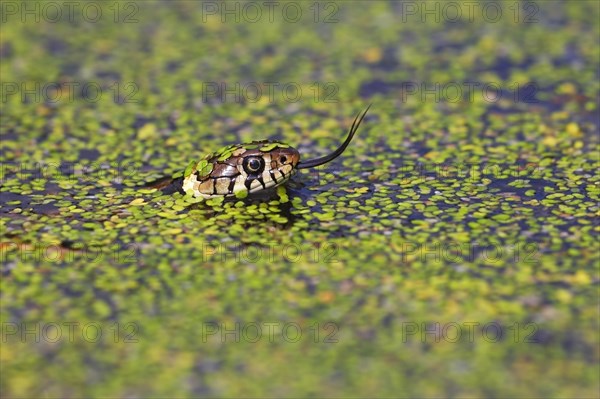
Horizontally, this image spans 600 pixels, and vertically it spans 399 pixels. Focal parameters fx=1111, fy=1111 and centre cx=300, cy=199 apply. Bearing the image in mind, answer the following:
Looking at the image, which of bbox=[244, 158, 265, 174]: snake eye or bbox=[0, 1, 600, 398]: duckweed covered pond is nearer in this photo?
bbox=[0, 1, 600, 398]: duckweed covered pond

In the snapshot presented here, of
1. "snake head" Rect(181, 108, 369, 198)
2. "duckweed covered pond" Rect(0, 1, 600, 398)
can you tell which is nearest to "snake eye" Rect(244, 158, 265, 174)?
"snake head" Rect(181, 108, 369, 198)

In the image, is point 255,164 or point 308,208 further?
A: point 308,208

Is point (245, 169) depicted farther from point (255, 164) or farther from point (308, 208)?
point (308, 208)

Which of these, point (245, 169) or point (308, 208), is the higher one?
point (245, 169)

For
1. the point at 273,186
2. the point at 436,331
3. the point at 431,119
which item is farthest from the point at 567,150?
the point at 436,331

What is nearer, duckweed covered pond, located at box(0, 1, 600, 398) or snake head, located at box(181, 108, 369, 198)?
duckweed covered pond, located at box(0, 1, 600, 398)

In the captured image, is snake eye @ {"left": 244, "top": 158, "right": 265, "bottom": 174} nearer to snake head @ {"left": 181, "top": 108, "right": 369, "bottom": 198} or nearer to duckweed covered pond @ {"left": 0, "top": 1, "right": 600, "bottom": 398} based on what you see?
snake head @ {"left": 181, "top": 108, "right": 369, "bottom": 198}

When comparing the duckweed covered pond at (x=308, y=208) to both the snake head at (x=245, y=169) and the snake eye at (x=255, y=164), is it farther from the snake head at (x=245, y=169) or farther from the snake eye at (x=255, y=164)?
the snake eye at (x=255, y=164)

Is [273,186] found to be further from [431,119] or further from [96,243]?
[431,119]

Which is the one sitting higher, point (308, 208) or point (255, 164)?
point (255, 164)

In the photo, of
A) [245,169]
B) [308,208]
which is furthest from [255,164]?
[308,208]
